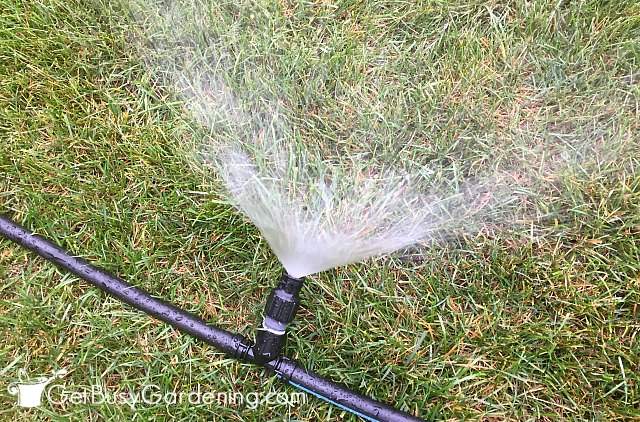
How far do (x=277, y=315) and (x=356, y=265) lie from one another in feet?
1.00

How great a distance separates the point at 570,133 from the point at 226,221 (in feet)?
3.69

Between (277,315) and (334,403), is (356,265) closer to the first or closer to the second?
(277,315)

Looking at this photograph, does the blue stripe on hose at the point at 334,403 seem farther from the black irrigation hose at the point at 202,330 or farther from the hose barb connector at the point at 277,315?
the hose barb connector at the point at 277,315

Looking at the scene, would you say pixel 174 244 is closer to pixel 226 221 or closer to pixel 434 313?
pixel 226 221

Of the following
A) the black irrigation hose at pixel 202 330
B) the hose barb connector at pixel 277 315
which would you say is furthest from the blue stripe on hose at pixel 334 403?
the hose barb connector at pixel 277 315

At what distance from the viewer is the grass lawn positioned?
187cm

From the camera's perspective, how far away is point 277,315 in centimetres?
176

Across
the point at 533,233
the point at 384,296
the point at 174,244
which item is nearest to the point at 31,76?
the point at 174,244

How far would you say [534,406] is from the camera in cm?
184

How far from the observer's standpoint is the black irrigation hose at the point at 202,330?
1.82 metres

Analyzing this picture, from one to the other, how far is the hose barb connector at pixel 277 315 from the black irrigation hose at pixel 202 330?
0.15ft

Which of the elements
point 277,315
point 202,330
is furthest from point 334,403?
point 202,330

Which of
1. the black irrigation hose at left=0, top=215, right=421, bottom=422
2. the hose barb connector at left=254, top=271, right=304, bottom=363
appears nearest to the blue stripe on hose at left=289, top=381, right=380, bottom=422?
the black irrigation hose at left=0, top=215, right=421, bottom=422

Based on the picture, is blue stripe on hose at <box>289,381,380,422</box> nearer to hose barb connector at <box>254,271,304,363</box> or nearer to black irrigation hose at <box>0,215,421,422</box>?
black irrigation hose at <box>0,215,421,422</box>
